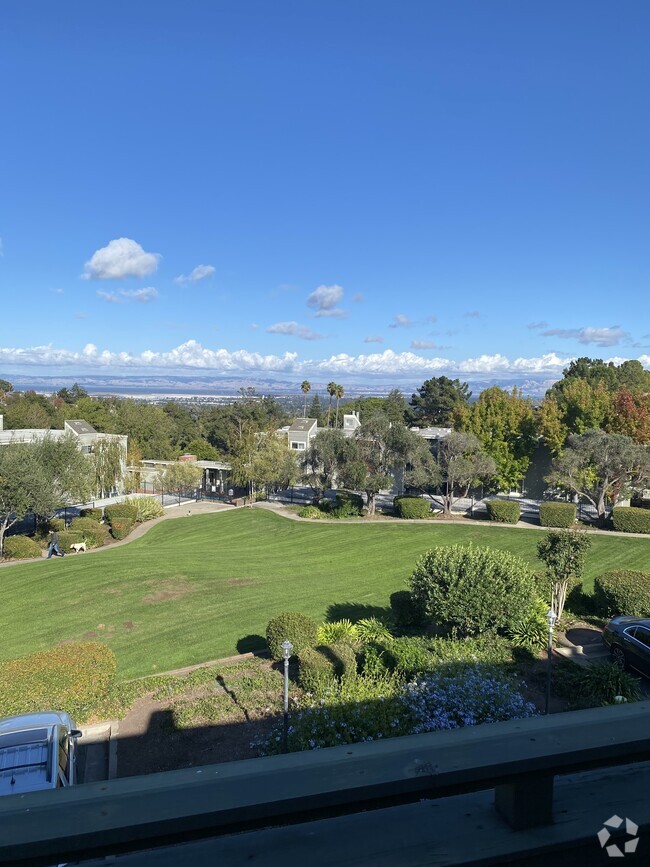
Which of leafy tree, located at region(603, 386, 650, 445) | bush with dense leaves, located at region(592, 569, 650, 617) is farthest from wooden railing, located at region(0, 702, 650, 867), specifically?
leafy tree, located at region(603, 386, 650, 445)

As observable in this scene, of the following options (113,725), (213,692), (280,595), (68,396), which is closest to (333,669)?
(213,692)

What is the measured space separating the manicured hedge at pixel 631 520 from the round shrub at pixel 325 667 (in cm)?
2084

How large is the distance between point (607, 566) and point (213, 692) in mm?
16624

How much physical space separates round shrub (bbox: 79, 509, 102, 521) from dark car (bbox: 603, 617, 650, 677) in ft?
84.3

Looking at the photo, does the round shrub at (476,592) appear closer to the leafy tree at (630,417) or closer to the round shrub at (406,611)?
the round shrub at (406,611)

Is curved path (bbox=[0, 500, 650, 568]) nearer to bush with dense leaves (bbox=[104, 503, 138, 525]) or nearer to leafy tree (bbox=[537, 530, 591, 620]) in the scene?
bush with dense leaves (bbox=[104, 503, 138, 525])

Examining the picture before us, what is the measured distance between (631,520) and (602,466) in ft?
10.5

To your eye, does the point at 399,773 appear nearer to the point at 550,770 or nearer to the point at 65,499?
the point at 550,770

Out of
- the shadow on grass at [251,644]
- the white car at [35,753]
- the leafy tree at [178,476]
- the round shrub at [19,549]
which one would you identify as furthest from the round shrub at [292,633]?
the leafy tree at [178,476]

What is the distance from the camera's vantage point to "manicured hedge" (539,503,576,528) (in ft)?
92.6

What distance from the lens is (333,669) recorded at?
10211 mm

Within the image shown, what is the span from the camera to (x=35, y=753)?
642 cm

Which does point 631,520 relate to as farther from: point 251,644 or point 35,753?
point 35,753

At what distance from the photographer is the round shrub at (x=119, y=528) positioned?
27406mm
